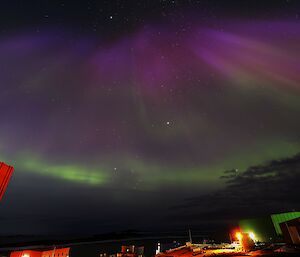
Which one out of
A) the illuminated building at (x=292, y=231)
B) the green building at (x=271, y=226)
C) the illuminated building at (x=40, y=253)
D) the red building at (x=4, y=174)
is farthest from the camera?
the green building at (x=271, y=226)

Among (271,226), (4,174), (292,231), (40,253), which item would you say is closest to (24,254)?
(40,253)

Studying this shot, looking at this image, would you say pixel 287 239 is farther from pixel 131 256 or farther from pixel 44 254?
pixel 44 254

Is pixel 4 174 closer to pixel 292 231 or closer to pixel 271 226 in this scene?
pixel 292 231

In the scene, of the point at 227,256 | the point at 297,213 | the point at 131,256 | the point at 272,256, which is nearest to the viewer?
the point at 272,256

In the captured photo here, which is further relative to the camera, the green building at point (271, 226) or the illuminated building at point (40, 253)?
the green building at point (271, 226)

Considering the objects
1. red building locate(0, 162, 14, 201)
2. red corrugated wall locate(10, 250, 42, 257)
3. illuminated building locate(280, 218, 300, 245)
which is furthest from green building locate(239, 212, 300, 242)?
red building locate(0, 162, 14, 201)

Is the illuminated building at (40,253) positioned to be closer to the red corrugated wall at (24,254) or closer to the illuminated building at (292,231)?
the red corrugated wall at (24,254)

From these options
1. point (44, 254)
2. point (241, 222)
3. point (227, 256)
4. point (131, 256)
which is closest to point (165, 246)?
point (131, 256)

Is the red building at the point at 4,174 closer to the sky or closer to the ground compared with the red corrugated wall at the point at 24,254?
closer to the sky

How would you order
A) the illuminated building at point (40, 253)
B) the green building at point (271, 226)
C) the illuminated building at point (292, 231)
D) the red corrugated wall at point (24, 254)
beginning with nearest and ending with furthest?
the illuminated building at point (292, 231) → the red corrugated wall at point (24, 254) → the illuminated building at point (40, 253) → the green building at point (271, 226)

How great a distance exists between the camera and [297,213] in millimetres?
51094

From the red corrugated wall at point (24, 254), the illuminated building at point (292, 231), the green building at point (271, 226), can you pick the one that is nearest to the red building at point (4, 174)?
the red corrugated wall at point (24, 254)

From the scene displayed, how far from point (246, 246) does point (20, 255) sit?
110 ft

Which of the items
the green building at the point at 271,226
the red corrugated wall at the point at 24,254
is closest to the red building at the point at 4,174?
the red corrugated wall at the point at 24,254
